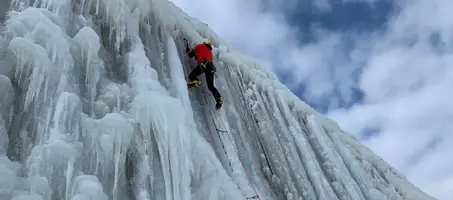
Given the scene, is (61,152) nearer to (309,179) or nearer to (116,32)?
(116,32)

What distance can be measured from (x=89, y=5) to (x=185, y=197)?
343 cm

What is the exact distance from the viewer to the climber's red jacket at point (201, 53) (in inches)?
322

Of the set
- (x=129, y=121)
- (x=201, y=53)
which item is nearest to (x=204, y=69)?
(x=201, y=53)

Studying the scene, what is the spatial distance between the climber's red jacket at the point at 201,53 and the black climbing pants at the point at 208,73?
0.11m

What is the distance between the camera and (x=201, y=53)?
8.28 m

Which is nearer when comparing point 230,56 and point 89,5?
point 89,5

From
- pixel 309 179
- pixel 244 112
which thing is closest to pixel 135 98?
pixel 244 112

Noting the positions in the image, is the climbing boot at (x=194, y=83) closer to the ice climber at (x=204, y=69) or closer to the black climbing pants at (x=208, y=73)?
the ice climber at (x=204, y=69)

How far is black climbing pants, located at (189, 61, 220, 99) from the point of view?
8094mm

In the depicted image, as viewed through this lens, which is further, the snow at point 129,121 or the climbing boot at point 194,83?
the climbing boot at point 194,83

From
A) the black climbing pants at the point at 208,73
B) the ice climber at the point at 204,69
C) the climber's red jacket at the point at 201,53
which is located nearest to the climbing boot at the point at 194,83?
the ice climber at the point at 204,69

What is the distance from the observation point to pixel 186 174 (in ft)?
18.3

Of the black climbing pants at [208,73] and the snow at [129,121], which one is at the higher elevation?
the black climbing pants at [208,73]

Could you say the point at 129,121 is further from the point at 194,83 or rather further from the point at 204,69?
the point at 204,69
